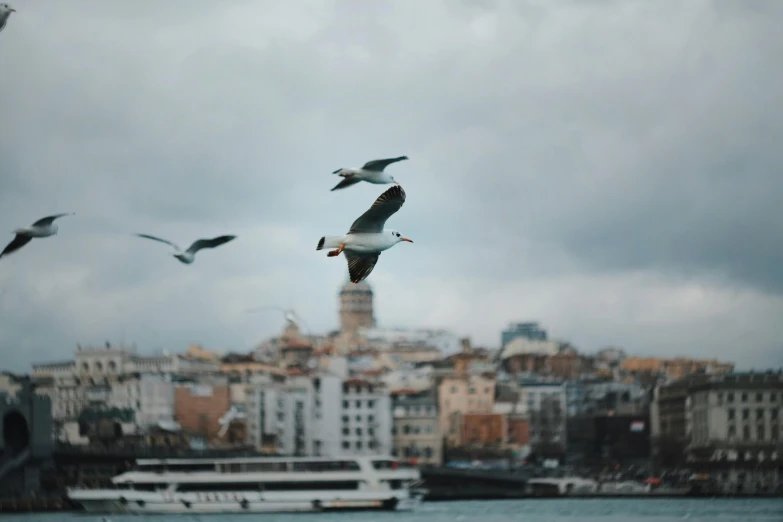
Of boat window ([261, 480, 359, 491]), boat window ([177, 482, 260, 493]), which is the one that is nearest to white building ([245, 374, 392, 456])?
boat window ([177, 482, 260, 493])

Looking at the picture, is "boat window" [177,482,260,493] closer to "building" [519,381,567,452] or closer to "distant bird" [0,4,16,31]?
"building" [519,381,567,452]

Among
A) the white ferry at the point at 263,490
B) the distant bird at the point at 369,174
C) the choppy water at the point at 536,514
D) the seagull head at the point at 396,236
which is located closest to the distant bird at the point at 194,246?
the distant bird at the point at 369,174

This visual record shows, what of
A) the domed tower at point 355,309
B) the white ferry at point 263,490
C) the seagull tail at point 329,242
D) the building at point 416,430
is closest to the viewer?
the seagull tail at point 329,242

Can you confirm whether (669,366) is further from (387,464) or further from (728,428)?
(387,464)

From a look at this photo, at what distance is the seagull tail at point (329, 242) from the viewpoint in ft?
53.5

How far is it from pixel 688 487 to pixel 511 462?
14675 mm

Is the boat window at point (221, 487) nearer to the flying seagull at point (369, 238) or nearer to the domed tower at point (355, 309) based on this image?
the flying seagull at point (369, 238)

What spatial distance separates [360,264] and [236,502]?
43304 mm

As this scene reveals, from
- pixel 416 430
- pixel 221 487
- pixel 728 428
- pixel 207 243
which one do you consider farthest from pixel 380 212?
pixel 416 430

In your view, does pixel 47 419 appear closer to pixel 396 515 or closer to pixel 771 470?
pixel 396 515

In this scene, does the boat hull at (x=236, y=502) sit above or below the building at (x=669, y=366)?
below

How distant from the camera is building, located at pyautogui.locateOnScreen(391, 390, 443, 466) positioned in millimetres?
91375

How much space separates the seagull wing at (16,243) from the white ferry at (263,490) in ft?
115

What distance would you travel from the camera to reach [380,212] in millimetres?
17031
